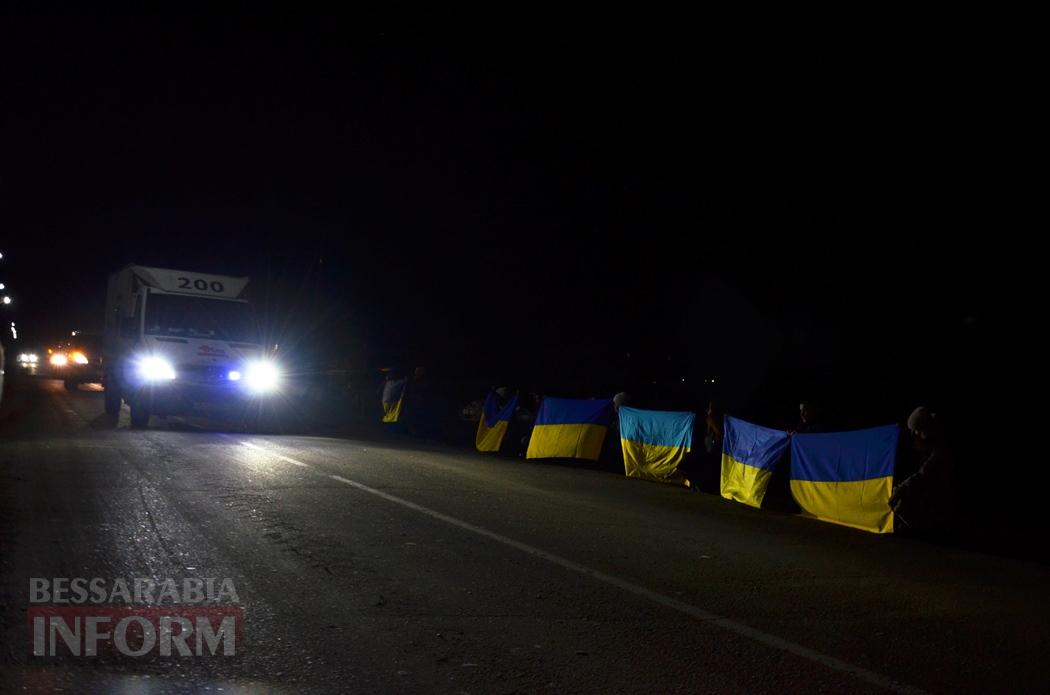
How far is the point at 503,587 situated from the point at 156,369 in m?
15.5

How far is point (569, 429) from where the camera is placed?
18312 millimetres

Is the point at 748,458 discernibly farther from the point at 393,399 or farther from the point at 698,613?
the point at 393,399

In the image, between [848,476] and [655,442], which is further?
[655,442]

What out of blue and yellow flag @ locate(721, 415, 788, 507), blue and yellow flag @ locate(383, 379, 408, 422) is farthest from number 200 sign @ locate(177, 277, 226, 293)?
blue and yellow flag @ locate(721, 415, 788, 507)

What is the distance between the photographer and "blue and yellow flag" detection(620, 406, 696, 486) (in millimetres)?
15508

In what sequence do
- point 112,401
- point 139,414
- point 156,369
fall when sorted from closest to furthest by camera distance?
point 156,369
point 139,414
point 112,401

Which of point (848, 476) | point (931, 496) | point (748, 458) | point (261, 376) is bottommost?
point (931, 496)

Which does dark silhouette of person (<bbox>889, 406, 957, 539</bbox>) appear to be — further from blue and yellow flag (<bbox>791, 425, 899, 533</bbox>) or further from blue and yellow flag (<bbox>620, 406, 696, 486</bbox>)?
blue and yellow flag (<bbox>620, 406, 696, 486</bbox>)

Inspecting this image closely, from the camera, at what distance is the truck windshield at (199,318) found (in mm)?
20516

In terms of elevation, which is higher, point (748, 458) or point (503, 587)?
point (748, 458)

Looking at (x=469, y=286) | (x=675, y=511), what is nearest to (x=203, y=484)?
(x=675, y=511)

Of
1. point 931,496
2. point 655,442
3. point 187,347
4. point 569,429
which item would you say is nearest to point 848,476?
point 931,496

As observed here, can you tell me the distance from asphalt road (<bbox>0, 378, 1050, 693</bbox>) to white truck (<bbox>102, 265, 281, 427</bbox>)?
24.8 feet

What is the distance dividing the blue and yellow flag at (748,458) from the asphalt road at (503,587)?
82 cm
